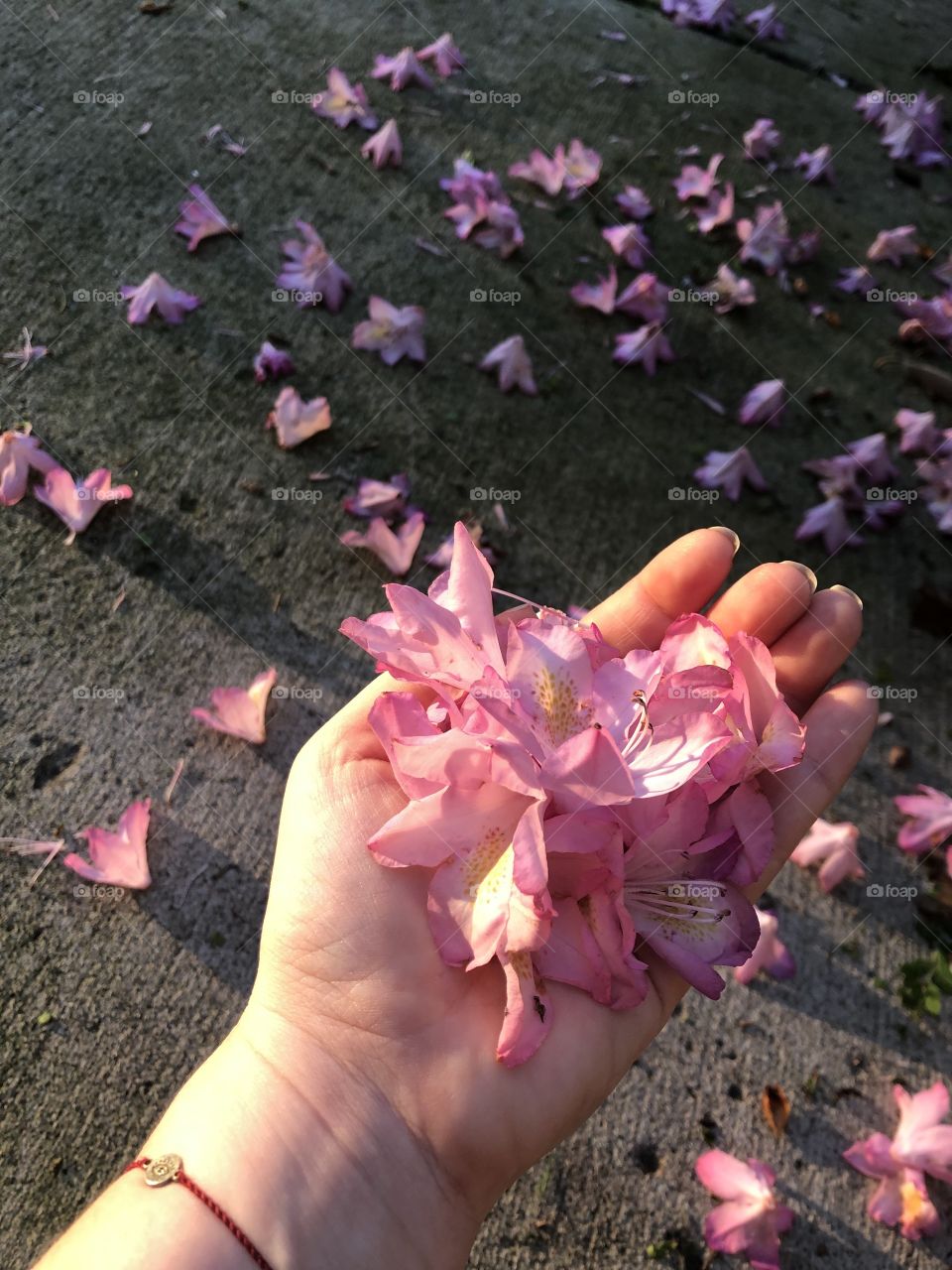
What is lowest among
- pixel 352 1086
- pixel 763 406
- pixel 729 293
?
pixel 763 406

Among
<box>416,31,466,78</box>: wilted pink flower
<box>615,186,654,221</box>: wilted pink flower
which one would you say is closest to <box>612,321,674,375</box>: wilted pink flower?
<box>615,186,654,221</box>: wilted pink flower

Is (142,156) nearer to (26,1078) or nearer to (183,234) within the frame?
(183,234)

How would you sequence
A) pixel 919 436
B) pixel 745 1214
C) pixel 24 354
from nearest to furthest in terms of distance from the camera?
1. pixel 745 1214
2. pixel 24 354
3. pixel 919 436

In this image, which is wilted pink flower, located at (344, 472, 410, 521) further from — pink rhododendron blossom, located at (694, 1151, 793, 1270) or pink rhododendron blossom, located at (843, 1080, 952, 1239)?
pink rhododendron blossom, located at (843, 1080, 952, 1239)

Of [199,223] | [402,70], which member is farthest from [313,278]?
[402,70]

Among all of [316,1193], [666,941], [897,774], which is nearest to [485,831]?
[666,941]

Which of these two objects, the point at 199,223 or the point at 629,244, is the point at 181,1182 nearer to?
the point at 199,223

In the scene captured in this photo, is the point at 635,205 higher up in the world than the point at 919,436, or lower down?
higher up

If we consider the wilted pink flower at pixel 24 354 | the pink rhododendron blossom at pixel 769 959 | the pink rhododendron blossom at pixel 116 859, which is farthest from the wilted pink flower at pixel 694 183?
the pink rhododendron blossom at pixel 116 859

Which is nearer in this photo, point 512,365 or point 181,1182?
point 181,1182
